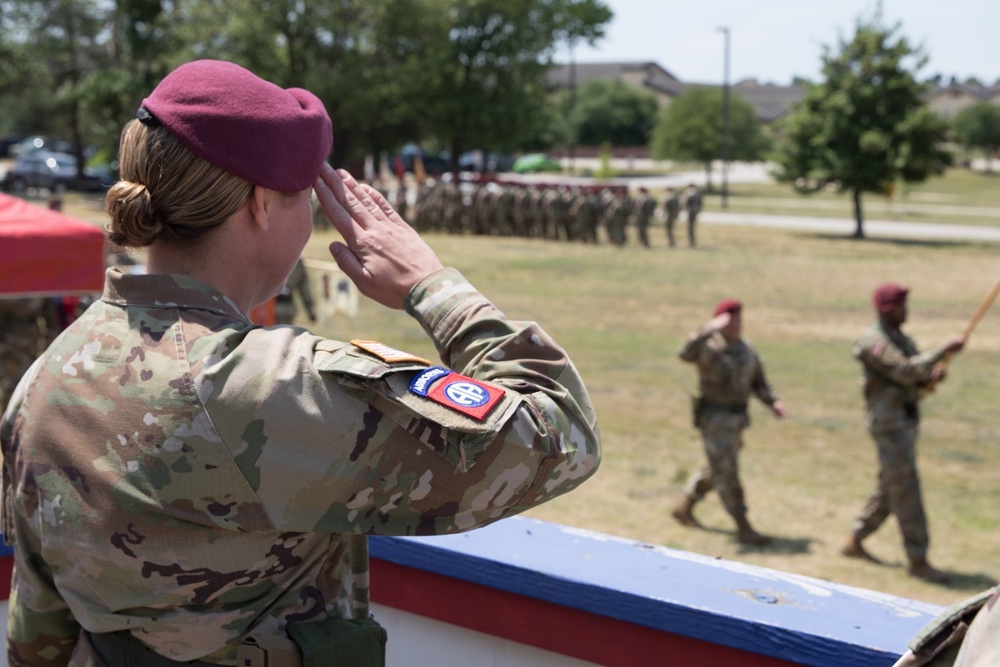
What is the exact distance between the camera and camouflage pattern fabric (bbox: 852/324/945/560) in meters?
7.68

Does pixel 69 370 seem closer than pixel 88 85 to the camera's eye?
Yes

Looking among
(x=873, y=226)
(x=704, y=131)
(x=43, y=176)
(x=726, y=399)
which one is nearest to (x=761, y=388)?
(x=726, y=399)

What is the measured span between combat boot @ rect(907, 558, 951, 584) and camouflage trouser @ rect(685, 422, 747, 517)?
1206 millimetres

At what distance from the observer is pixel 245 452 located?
148 cm

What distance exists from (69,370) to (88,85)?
3651cm

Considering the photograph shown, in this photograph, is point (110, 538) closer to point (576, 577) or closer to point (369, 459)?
point (369, 459)

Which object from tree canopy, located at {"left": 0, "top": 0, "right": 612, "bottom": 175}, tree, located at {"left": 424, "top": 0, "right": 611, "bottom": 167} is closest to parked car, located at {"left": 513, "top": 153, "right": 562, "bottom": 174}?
tree canopy, located at {"left": 0, "top": 0, "right": 612, "bottom": 175}

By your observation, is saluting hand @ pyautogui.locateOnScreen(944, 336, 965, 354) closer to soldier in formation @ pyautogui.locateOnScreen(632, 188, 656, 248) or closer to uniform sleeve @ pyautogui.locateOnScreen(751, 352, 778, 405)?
uniform sleeve @ pyautogui.locateOnScreen(751, 352, 778, 405)

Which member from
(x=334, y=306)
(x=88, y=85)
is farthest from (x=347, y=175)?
(x=88, y=85)

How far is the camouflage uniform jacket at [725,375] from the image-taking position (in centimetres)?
845

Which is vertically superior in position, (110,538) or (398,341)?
(110,538)

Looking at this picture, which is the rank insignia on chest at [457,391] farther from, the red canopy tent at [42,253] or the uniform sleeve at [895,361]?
the uniform sleeve at [895,361]

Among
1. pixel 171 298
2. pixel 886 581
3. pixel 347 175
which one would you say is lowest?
Answer: pixel 886 581

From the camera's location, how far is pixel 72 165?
137 feet
